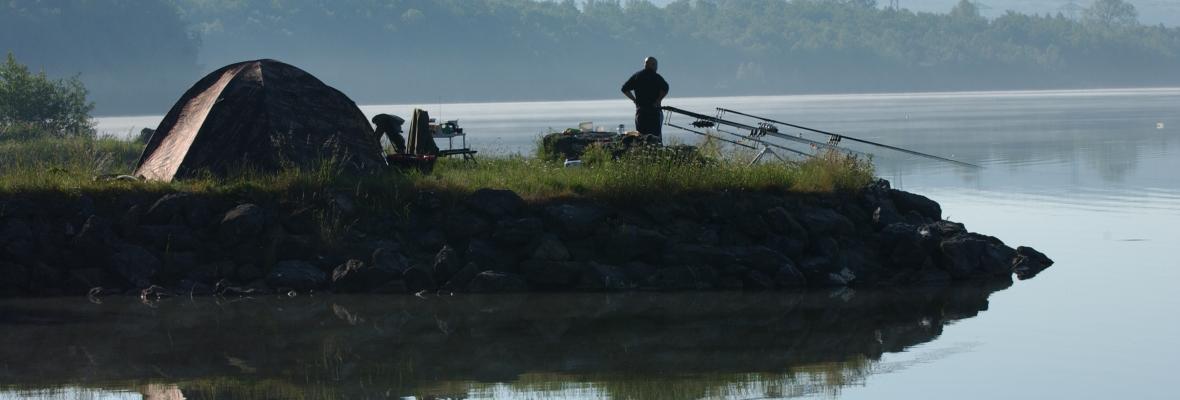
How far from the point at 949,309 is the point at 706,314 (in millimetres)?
2452

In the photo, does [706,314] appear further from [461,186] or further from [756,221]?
[461,186]

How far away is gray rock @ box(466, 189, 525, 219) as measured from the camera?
18594 mm

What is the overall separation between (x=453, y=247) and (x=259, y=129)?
11.8 ft

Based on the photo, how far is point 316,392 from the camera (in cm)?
1255

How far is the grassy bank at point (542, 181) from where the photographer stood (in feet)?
62.2

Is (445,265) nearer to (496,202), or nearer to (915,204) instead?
(496,202)

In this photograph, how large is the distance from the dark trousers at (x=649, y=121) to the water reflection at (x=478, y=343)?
18.1 ft

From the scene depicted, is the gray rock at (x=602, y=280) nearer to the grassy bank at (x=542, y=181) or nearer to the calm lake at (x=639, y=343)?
the calm lake at (x=639, y=343)

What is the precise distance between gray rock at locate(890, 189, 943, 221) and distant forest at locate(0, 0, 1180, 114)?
105301mm

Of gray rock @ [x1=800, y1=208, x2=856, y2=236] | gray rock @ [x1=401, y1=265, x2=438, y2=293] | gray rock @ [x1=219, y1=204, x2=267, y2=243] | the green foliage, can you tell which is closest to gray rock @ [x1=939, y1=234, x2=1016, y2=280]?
gray rock @ [x1=800, y1=208, x2=856, y2=236]

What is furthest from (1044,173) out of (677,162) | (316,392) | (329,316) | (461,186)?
(316,392)

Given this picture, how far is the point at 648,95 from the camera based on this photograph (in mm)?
22516

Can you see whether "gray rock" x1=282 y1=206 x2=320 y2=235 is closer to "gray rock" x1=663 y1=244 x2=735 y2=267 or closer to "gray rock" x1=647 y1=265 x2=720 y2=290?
"gray rock" x1=647 y1=265 x2=720 y2=290

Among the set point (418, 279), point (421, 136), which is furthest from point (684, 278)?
point (421, 136)
